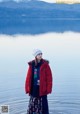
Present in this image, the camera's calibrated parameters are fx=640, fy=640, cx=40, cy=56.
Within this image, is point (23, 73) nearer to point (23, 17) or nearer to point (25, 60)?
point (25, 60)

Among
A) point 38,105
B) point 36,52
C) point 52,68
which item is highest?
point 36,52

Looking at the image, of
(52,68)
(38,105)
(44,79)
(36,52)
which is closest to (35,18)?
(36,52)

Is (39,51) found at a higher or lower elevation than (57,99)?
higher

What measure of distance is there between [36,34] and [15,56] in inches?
13.5

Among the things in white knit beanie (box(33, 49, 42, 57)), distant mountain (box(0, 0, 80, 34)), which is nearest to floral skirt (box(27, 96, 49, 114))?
white knit beanie (box(33, 49, 42, 57))

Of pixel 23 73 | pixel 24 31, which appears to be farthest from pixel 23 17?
pixel 23 73

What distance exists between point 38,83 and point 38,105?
0.85 feet

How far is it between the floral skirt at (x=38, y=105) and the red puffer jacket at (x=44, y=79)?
0.09 m

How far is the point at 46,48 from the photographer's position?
720 centimetres

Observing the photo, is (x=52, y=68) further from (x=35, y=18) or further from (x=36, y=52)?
(x=35, y=18)

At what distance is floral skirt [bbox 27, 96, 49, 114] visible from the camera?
7133 millimetres

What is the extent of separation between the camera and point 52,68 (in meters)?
7.22

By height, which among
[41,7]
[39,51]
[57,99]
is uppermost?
[41,7]

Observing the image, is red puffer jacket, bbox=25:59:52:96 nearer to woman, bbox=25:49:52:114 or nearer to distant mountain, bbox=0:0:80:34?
woman, bbox=25:49:52:114
